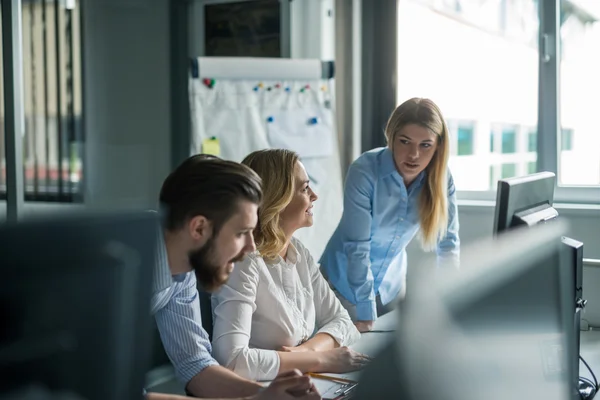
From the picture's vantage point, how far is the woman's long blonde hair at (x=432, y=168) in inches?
92.1

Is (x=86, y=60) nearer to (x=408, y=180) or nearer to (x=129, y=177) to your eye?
(x=129, y=177)

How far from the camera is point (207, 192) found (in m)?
1.25

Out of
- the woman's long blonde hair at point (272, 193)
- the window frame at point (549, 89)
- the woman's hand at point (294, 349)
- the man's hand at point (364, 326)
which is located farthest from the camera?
the window frame at point (549, 89)

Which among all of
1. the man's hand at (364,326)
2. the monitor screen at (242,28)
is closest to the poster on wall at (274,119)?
the monitor screen at (242,28)

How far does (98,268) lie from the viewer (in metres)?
0.60

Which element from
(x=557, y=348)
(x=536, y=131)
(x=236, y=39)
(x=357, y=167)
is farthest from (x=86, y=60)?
(x=557, y=348)

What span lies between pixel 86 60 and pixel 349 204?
6.51ft

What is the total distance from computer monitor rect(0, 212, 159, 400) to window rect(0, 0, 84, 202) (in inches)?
127

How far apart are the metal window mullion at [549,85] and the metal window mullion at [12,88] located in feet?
7.22

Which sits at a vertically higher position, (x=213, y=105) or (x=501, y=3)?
(x=501, y=3)

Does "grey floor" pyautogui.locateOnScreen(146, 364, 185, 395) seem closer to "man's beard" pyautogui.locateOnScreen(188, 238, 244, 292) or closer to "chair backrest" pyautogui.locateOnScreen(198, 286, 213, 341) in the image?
"chair backrest" pyautogui.locateOnScreen(198, 286, 213, 341)

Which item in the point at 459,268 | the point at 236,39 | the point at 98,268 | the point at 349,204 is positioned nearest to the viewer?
the point at 98,268

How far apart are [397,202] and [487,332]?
1.58m

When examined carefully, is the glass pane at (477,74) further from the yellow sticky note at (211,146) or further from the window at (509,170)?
the yellow sticky note at (211,146)
